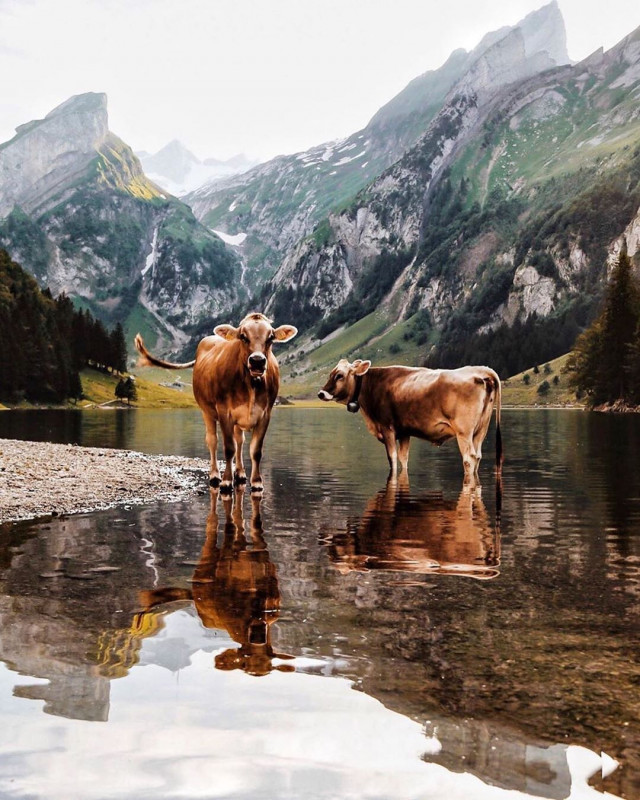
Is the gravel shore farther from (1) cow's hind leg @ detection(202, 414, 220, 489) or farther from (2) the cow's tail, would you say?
(2) the cow's tail

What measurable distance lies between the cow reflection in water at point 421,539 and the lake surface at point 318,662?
90 mm

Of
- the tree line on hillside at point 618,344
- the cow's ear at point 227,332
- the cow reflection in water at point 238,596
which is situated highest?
the tree line on hillside at point 618,344

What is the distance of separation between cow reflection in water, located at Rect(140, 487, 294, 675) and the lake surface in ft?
0.11

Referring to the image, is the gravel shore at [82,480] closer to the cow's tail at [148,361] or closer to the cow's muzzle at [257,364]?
the cow's tail at [148,361]

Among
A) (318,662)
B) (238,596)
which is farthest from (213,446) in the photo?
(318,662)

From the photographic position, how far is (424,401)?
79.2 feet

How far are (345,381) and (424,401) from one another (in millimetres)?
3035

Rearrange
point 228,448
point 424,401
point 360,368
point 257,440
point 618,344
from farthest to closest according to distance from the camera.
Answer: point 618,344 < point 360,368 < point 424,401 < point 228,448 < point 257,440

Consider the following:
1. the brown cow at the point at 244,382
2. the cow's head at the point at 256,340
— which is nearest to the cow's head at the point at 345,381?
the brown cow at the point at 244,382

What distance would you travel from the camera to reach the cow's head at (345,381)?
2550cm

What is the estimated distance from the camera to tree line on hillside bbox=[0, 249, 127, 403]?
12694 centimetres

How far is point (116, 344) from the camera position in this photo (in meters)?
168

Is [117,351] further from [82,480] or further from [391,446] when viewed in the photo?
[82,480]

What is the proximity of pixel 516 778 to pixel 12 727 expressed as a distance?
3.19 m
